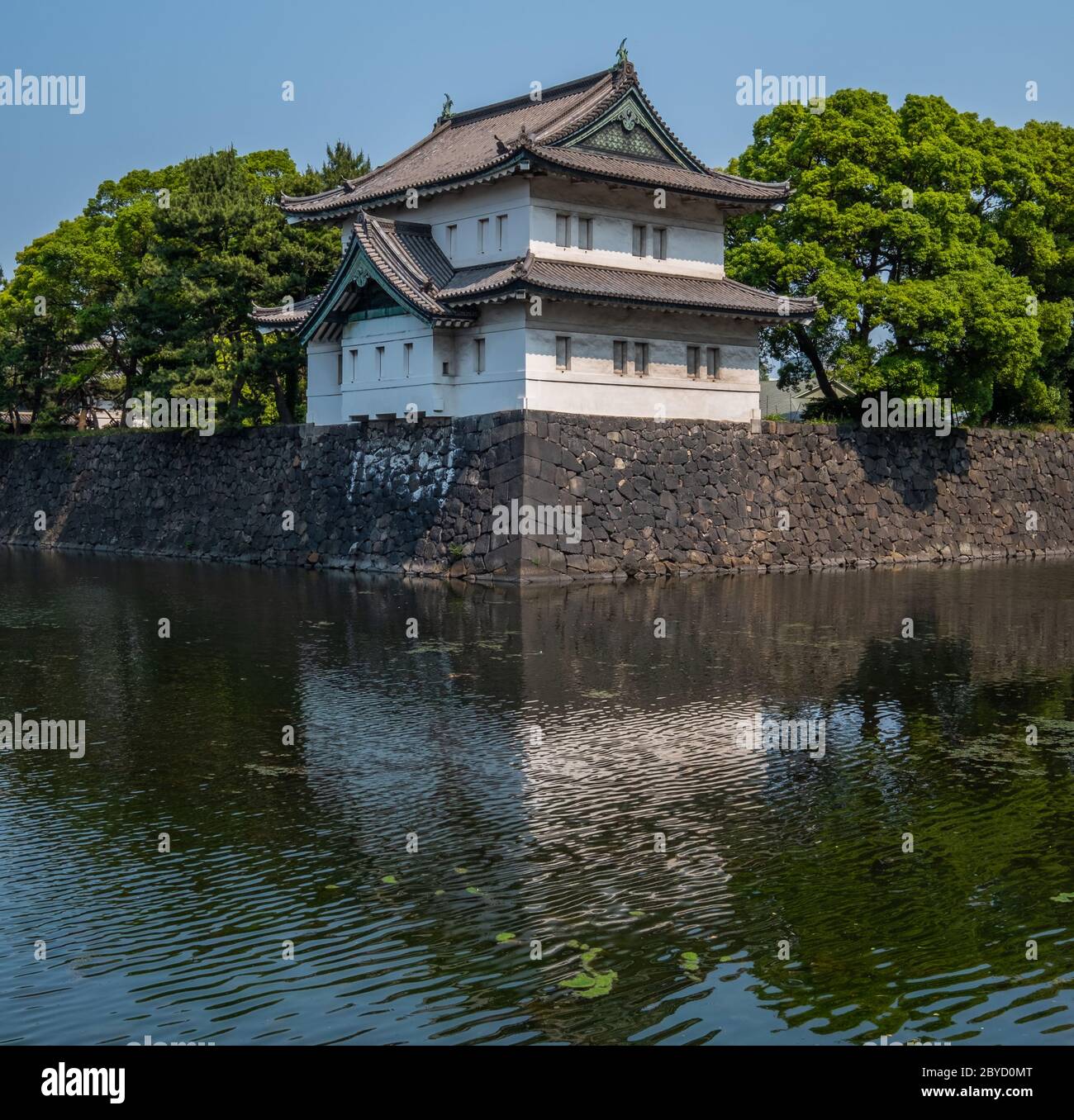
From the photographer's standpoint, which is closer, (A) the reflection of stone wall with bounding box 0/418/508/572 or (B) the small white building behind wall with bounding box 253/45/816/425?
(B) the small white building behind wall with bounding box 253/45/816/425

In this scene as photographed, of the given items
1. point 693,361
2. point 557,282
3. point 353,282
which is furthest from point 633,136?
point 353,282

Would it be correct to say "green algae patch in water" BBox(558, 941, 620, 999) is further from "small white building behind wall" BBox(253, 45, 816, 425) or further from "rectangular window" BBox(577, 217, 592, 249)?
"rectangular window" BBox(577, 217, 592, 249)

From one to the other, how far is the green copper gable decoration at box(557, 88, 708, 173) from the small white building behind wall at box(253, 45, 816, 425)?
0.05 metres

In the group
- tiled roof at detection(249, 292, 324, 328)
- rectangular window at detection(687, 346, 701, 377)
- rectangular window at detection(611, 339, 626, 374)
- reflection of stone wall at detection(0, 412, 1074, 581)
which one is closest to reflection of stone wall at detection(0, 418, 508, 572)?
reflection of stone wall at detection(0, 412, 1074, 581)

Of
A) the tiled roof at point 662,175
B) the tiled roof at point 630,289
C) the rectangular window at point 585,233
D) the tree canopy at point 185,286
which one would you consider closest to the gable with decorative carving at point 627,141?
the tiled roof at point 662,175

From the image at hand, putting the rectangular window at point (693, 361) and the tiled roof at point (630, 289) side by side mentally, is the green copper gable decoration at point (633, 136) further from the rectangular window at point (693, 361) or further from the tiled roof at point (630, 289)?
the rectangular window at point (693, 361)

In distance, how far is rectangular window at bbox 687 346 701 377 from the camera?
42875mm

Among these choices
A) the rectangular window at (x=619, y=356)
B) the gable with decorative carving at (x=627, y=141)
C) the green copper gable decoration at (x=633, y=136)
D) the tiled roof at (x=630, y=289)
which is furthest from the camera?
the gable with decorative carving at (x=627, y=141)

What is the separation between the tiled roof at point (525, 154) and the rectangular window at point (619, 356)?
4625mm

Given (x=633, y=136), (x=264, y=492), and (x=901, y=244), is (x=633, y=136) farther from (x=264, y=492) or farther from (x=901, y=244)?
(x=264, y=492)

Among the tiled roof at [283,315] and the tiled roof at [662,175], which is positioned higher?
the tiled roof at [662,175]

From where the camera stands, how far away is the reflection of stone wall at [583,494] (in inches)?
1539

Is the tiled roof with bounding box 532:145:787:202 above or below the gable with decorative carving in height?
below

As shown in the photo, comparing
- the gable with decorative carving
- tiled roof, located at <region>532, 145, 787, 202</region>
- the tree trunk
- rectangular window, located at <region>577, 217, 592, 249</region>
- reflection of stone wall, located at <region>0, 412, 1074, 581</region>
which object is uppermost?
the gable with decorative carving
